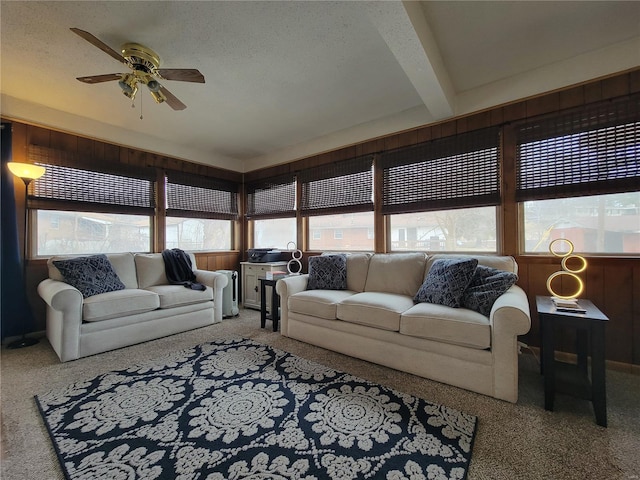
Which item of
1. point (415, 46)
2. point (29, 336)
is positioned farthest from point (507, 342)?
point (29, 336)

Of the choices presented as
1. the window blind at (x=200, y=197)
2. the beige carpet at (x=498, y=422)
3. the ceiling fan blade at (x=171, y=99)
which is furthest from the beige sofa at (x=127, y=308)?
the ceiling fan blade at (x=171, y=99)

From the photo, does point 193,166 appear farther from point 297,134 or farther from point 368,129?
point 368,129

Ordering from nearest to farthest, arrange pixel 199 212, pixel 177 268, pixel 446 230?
pixel 446 230 < pixel 177 268 < pixel 199 212

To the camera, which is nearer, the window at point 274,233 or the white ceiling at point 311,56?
the white ceiling at point 311,56

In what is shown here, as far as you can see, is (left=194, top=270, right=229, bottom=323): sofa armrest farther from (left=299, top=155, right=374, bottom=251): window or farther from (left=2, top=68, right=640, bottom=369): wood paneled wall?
(left=2, top=68, right=640, bottom=369): wood paneled wall

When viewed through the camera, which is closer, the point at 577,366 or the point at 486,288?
the point at 577,366

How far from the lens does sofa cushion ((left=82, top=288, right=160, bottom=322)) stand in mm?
2518

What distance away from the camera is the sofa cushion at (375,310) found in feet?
7.28

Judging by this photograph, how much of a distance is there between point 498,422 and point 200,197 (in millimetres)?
4655

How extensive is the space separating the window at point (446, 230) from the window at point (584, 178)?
343 mm

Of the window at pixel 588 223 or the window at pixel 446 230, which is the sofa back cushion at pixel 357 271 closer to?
the window at pixel 446 230

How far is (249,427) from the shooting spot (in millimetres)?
1540

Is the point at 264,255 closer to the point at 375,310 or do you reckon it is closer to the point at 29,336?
the point at 375,310

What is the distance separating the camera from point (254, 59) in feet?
7.52
